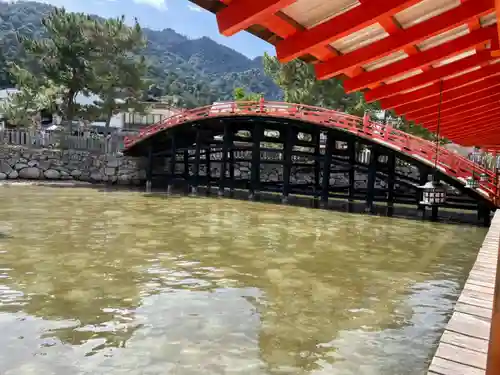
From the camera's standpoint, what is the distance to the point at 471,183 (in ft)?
42.0

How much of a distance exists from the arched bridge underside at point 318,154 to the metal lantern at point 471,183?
35cm

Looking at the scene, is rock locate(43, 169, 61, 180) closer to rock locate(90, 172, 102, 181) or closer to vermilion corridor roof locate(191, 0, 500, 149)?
rock locate(90, 172, 102, 181)

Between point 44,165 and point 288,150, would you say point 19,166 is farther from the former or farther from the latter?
point 288,150

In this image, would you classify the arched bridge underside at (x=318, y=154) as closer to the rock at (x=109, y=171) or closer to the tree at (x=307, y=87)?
the rock at (x=109, y=171)

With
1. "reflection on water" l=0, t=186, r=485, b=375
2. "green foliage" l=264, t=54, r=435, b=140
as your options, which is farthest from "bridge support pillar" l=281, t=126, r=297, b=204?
"reflection on water" l=0, t=186, r=485, b=375

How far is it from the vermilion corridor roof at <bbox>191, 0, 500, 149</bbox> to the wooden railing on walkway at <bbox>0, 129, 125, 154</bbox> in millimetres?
20989

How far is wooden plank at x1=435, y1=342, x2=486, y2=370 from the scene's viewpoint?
9.41ft

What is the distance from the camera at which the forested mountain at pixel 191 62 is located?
332ft

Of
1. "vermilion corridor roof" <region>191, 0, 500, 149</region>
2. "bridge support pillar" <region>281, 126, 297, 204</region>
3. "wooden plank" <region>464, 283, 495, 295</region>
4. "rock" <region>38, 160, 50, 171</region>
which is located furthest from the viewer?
"rock" <region>38, 160, 50, 171</region>

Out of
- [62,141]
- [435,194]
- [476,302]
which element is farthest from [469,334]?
[62,141]

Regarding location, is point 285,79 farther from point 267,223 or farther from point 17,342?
point 17,342

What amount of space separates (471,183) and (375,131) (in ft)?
12.9

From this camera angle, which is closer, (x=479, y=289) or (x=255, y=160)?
(x=479, y=289)

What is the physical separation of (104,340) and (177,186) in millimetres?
19872
